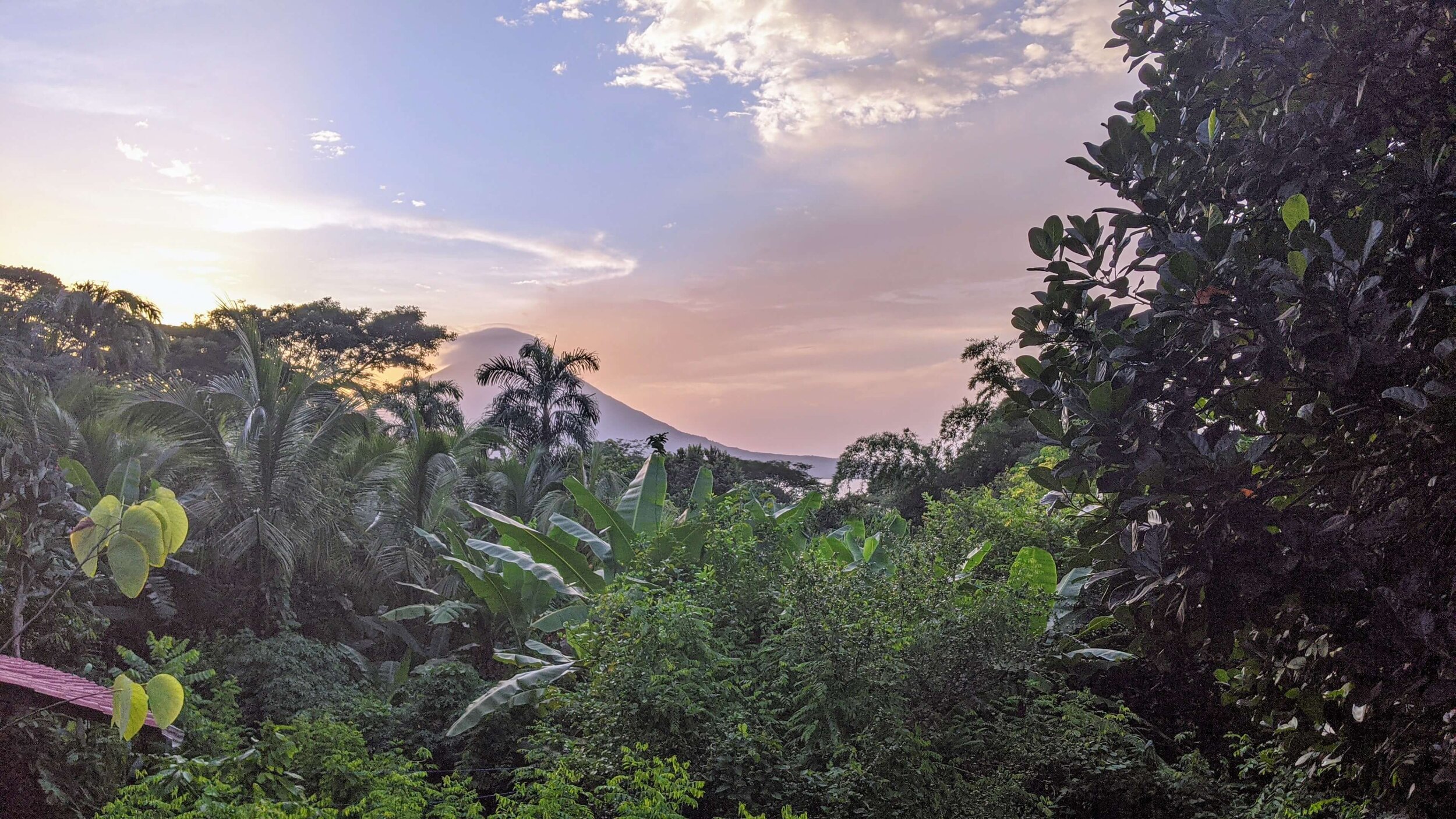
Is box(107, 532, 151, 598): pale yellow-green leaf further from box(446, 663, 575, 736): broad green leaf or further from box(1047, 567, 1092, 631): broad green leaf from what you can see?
box(1047, 567, 1092, 631): broad green leaf

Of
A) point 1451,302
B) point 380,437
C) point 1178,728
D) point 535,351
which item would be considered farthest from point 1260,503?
point 535,351

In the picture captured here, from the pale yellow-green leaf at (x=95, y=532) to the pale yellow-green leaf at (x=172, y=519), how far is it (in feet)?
0.29

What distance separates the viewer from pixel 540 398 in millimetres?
23219

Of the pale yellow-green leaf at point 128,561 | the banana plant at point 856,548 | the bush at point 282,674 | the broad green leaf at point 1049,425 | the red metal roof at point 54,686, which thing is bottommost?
the bush at point 282,674

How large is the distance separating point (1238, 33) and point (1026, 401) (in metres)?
1.43

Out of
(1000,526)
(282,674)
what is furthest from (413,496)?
(1000,526)

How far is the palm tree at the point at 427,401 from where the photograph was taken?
24500 mm

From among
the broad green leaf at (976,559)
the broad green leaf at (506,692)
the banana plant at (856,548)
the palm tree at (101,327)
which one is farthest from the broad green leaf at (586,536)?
the palm tree at (101,327)

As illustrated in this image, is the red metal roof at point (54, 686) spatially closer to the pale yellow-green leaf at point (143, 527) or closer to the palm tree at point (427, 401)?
the pale yellow-green leaf at point (143, 527)

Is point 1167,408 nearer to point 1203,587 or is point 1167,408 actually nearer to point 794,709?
point 1203,587

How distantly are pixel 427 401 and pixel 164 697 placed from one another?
27901 mm

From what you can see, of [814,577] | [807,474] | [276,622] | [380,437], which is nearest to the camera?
[814,577]

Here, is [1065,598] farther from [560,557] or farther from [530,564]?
[530,564]

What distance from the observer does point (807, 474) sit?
117ft
